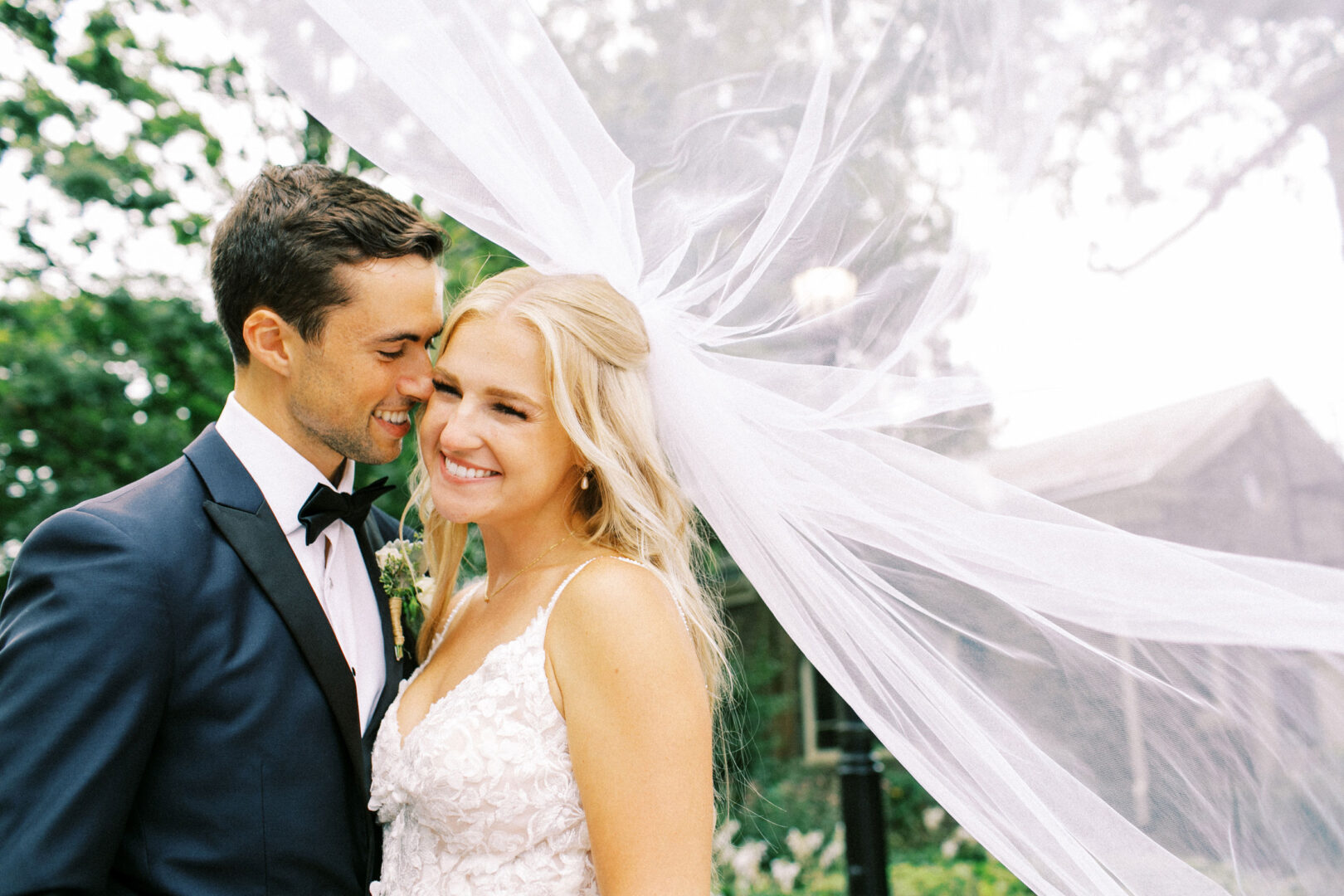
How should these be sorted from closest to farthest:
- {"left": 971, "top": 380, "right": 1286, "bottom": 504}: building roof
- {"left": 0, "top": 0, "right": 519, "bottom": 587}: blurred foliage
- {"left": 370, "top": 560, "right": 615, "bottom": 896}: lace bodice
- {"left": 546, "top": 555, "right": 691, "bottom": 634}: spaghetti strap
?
{"left": 971, "top": 380, "right": 1286, "bottom": 504}: building roof
{"left": 370, "top": 560, "right": 615, "bottom": 896}: lace bodice
{"left": 546, "top": 555, "right": 691, "bottom": 634}: spaghetti strap
{"left": 0, "top": 0, "right": 519, "bottom": 587}: blurred foliage

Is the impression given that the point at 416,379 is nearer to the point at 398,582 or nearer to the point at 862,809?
the point at 398,582

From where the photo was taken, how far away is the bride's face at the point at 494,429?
91.7 inches

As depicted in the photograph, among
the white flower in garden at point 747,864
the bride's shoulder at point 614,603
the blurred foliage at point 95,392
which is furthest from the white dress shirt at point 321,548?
the white flower in garden at point 747,864

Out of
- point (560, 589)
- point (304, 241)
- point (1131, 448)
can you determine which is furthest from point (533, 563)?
point (1131, 448)

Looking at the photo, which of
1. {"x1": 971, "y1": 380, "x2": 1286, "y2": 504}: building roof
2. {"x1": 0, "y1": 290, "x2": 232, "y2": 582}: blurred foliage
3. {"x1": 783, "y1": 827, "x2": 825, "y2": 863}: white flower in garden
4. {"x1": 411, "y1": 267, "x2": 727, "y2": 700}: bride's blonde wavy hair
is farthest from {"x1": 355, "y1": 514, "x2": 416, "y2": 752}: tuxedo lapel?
{"x1": 783, "y1": 827, "x2": 825, "y2": 863}: white flower in garden

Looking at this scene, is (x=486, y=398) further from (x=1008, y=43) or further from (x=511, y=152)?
(x=1008, y=43)

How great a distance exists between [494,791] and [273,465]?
95 cm

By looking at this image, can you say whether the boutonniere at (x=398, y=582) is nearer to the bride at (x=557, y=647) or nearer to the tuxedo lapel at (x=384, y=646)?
the tuxedo lapel at (x=384, y=646)

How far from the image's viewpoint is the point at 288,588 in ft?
7.22

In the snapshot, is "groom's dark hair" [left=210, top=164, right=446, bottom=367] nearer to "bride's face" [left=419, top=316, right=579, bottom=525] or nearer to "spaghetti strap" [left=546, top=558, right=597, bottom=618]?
"bride's face" [left=419, top=316, right=579, bottom=525]

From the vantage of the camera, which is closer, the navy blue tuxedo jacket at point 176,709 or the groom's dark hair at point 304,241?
the navy blue tuxedo jacket at point 176,709

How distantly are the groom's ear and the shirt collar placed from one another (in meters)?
0.13

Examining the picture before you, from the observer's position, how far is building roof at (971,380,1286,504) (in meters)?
1.63

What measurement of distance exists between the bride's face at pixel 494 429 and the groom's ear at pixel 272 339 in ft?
1.33
